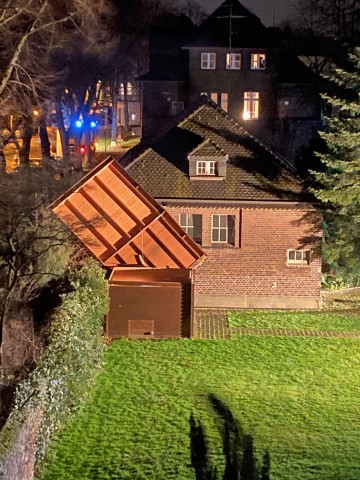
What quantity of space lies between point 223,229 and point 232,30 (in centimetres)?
2733

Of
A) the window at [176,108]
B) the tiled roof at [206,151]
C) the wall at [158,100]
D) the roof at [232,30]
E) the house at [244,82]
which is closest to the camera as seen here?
the tiled roof at [206,151]

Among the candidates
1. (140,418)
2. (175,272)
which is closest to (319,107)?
(175,272)

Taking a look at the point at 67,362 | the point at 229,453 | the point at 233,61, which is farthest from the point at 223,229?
the point at 233,61

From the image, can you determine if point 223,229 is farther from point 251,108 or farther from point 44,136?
point 251,108

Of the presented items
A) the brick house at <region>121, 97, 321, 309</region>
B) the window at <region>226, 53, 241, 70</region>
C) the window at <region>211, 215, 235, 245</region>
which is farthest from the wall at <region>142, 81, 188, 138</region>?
the window at <region>211, 215, 235, 245</region>

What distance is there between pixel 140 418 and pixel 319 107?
37902 millimetres

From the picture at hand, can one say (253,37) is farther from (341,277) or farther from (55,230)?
(55,230)

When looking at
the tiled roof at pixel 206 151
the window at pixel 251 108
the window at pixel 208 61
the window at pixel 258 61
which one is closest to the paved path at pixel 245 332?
the tiled roof at pixel 206 151

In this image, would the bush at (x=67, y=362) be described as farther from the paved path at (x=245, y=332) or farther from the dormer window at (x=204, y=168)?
the dormer window at (x=204, y=168)

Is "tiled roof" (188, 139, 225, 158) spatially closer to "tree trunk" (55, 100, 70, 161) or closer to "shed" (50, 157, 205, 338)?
"shed" (50, 157, 205, 338)

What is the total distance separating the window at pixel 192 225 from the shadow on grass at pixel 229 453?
9.43 m

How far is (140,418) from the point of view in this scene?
14.3 meters

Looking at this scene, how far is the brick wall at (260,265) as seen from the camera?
23.0 metres

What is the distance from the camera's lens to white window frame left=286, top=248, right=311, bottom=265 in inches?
914
